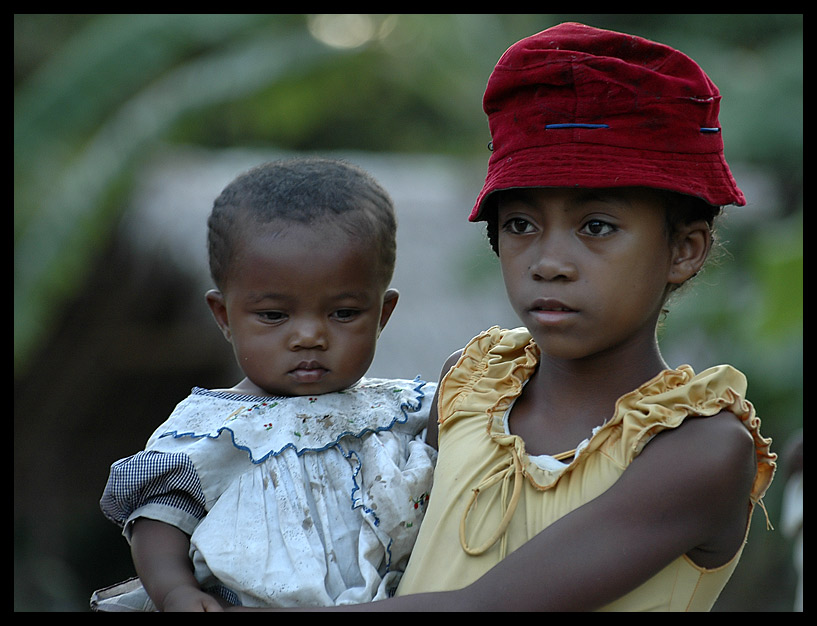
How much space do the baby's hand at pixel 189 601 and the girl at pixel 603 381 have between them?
1.31 feet

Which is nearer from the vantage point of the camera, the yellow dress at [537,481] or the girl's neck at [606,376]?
the yellow dress at [537,481]

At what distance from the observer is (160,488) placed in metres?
2.03

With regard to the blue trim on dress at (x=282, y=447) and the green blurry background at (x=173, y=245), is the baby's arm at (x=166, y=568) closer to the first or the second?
the blue trim on dress at (x=282, y=447)

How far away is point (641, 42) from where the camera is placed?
6.07 feet

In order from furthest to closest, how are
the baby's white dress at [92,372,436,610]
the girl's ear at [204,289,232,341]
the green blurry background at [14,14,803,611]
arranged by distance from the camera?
1. the green blurry background at [14,14,803,611]
2. the girl's ear at [204,289,232,341]
3. the baby's white dress at [92,372,436,610]

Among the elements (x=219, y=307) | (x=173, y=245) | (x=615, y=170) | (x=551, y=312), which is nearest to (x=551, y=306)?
(x=551, y=312)

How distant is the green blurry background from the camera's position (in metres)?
6.60

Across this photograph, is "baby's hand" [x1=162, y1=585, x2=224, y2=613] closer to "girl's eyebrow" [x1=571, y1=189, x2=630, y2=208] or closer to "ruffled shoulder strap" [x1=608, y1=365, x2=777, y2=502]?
"ruffled shoulder strap" [x1=608, y1=365, x2=777, y2=502]

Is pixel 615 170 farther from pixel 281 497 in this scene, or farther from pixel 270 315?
pixel 281 497

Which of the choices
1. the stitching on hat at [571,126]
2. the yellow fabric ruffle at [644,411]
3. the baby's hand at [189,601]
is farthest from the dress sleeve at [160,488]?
the stitching on hat at [571,126]

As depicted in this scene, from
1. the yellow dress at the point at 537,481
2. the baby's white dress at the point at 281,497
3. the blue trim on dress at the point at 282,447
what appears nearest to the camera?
the yellow dress at the point at 537,481

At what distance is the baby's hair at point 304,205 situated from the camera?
7.07ft

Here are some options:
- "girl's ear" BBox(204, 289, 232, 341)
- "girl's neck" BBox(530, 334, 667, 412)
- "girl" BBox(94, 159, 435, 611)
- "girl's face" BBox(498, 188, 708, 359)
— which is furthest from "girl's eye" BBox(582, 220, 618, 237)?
"girl's ear" BBox(204, 289, 232, 341)
